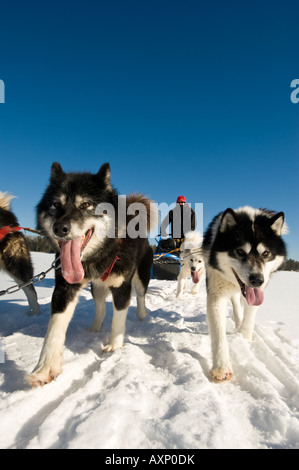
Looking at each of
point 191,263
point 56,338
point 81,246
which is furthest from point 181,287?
point 56,338

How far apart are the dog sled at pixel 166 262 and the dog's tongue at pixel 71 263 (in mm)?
4559

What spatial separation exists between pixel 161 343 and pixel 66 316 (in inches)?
34.8

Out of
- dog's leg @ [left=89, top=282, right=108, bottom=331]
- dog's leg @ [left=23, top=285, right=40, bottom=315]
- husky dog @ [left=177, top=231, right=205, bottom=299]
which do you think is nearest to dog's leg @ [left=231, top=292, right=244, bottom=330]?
dog's leg @ [left=89, top=282, right=108, bottom=331]

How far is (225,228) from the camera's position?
7.88 feet

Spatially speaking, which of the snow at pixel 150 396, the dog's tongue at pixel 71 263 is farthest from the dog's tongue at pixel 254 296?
the dog's tongue at pixel 71 263

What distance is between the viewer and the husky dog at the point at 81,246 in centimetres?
175

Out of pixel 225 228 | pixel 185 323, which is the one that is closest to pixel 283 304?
pixel 185 323

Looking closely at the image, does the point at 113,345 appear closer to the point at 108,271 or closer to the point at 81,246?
the point at 108,271

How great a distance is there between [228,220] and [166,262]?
4.16 m

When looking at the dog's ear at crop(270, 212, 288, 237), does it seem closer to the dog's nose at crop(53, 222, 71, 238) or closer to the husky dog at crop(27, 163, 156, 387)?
the husky dog at crop(27, 163, 156, 387)

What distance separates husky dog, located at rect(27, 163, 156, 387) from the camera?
1.75 meters

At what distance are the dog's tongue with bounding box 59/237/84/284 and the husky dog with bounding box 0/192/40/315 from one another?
1.56 meters

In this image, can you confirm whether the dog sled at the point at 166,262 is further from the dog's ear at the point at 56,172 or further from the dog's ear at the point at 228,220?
the dog's ear at the point at 56,172
